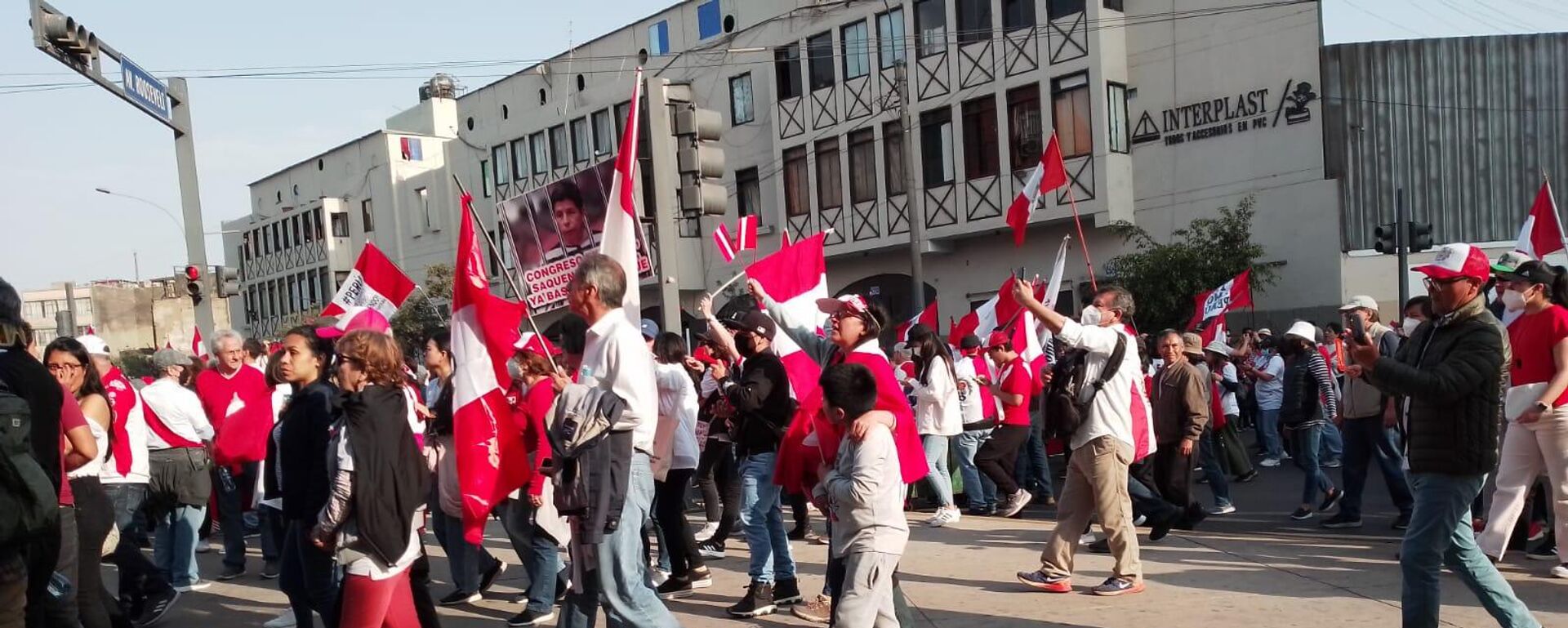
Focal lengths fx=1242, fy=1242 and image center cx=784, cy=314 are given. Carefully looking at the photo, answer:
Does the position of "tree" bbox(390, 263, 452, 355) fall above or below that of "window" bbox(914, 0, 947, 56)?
below

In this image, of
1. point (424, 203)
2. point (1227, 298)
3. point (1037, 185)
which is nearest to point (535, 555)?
point (1037, 185)

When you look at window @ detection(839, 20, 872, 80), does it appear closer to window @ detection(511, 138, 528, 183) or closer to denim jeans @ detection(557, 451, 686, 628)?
window @ detection(511, 138, 528, 183)

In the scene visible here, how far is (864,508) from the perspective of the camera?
16.3 ft

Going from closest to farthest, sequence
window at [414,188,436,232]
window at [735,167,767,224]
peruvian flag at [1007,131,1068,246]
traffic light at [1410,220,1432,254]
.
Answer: peruvian flag at [1007,131,1068,246], traffic light at [1410,220,1432,254], window at [735,167,767,224], window at [414,188,436,232]

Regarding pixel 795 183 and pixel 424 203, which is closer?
pixel 795 183

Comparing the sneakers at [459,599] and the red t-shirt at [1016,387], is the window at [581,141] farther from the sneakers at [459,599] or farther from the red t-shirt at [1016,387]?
the sneakers at [459,599]

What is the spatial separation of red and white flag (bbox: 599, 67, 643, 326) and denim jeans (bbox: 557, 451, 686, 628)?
74cm

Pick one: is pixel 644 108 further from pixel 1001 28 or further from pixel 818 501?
pixel 1001 28

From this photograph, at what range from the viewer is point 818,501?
5.35 m

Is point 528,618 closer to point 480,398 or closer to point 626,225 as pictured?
point 480,398

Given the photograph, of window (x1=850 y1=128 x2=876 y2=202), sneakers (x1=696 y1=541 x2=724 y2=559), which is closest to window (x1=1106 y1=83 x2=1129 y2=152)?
window (x1=850 y1=128 x2=876 y2=202)

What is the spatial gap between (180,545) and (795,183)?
21.4 metres

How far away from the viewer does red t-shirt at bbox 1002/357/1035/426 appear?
10.4 metres

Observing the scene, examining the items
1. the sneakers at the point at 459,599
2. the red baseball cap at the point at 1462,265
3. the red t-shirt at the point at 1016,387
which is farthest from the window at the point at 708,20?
the red baseball cap at the point at 1462,265
